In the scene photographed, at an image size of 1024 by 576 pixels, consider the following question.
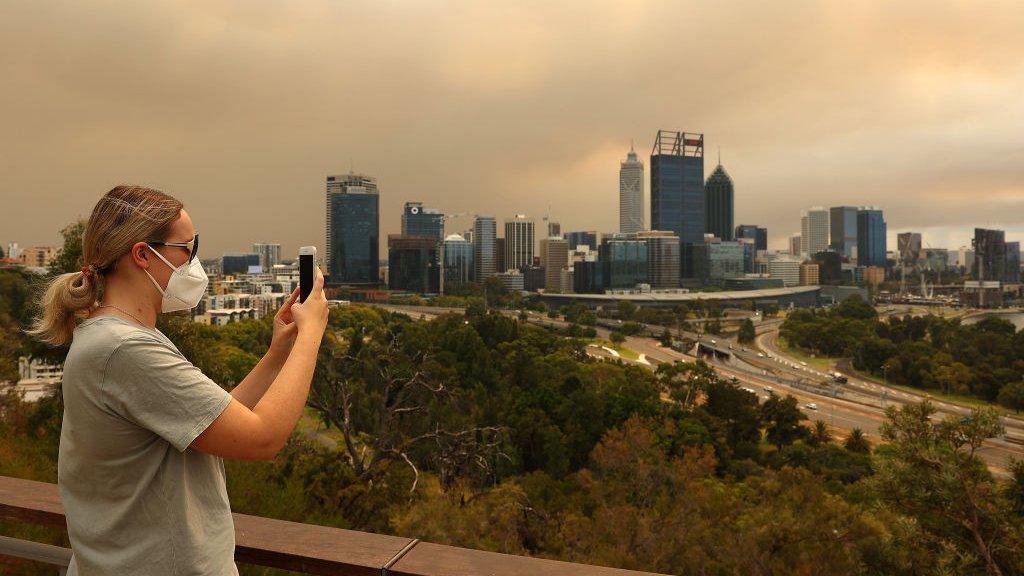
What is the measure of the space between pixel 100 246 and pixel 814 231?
93022 millimetres

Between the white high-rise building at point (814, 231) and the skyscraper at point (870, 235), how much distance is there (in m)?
4.60

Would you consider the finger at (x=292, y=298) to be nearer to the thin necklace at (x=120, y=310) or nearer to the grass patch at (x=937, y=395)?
the thin necklace at (x=120, y=310)

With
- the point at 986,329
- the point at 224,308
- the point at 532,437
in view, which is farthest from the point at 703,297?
the point at 532,437

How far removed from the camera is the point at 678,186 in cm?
8344

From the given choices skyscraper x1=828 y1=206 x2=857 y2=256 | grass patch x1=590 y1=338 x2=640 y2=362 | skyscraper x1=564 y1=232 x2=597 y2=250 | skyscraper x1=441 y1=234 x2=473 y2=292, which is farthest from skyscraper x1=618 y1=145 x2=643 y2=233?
grass patch x1=590 y1=338 x2=640 y2=362

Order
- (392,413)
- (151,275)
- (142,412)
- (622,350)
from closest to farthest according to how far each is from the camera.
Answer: (142,412), (151,275), (392,413), (622,350)

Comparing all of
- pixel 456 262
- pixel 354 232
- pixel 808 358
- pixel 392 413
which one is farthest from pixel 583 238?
pixel 392 413

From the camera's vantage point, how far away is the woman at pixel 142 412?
67cm

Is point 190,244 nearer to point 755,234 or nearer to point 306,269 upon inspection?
point 306,269

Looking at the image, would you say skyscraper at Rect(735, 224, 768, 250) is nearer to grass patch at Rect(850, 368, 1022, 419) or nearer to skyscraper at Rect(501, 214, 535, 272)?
skyscraper at Rect(501, 214, 535, 272)

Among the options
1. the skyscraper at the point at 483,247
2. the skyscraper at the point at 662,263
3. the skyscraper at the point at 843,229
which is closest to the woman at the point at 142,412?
the skyscraper at the point at 483,247

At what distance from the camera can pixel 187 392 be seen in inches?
26.6

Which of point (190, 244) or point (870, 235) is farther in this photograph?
point (870, 235)

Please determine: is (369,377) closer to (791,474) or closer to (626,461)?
(626,461)
